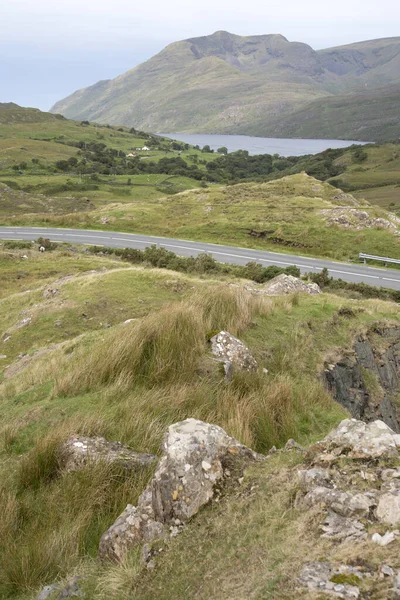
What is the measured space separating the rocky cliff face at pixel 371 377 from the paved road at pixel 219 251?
57.4 feet

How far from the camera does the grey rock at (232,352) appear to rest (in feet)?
28.3

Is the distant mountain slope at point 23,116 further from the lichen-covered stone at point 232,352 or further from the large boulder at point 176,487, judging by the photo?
the large boulder at point 176,487

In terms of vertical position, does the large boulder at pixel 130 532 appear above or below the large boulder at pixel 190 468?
below

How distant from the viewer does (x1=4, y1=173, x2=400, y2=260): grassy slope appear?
1604 inches

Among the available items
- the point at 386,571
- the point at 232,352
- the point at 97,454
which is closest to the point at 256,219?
the point at 232,352

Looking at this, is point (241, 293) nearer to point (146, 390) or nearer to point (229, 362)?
point (229, 362)

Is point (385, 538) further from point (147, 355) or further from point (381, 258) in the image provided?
point (381, 258)

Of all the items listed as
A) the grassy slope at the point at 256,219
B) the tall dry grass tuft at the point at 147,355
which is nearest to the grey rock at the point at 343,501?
the tall dry grass tuft at the point at 147,355

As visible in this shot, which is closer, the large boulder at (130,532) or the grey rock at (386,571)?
the grey rock at (386,571)

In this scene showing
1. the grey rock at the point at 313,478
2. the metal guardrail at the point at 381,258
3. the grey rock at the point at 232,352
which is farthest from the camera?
the metal guardrail at the point at 381,258

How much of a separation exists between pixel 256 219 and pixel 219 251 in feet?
32.6

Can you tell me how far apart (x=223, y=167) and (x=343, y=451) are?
137 metres

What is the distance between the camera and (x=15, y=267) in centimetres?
3212

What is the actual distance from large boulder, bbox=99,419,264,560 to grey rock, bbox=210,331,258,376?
3796mm
